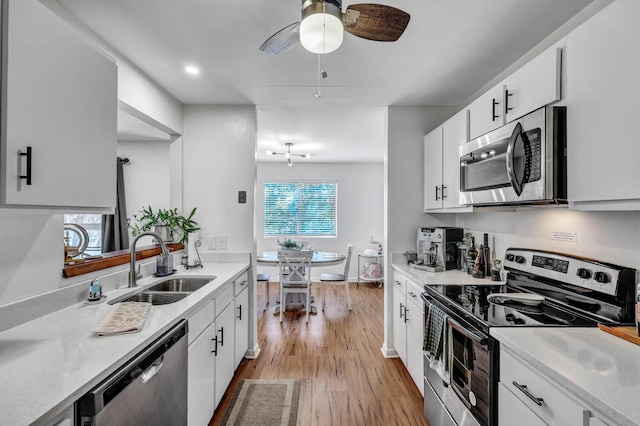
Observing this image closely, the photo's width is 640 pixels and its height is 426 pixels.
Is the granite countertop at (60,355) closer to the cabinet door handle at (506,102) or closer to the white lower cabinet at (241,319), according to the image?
the white lower cabinet at (241,319)

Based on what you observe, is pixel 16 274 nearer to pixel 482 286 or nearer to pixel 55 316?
pixel 55 316

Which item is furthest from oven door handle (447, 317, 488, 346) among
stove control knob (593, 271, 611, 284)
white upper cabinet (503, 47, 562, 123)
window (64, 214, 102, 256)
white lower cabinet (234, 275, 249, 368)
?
window (64, 214, 102, 256)

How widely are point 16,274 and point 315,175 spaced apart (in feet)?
17.9

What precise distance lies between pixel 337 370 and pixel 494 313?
1.68 meters

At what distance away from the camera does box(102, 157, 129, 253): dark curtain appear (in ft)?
13.0

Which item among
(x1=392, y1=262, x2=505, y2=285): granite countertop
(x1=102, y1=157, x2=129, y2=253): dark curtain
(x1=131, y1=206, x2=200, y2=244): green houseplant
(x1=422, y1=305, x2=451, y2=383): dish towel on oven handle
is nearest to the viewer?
(x1=422, y1=305, x2=451, y2=383): dish towel on oven handle

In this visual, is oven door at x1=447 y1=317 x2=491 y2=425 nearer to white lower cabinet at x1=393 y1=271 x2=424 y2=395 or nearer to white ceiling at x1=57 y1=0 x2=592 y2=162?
white lower cabinet at x1=393 y1=271 x2=424 y2=395

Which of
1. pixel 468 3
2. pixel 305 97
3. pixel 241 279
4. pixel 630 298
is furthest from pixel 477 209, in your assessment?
pixel 241 279

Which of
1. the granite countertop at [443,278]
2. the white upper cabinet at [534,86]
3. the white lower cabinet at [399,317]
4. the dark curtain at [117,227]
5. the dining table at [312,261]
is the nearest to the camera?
the white upper cabinet at [534,86]

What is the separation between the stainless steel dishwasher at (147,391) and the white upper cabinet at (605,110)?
1828mm

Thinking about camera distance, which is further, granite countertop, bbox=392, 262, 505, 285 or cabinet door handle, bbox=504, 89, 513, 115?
granite countertop, bbox=392, 262, 505, 285

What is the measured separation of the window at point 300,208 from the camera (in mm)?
6613

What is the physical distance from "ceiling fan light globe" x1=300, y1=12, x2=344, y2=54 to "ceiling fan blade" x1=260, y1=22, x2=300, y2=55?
0.62ft

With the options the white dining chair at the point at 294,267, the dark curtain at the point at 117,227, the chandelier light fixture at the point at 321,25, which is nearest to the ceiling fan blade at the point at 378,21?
the chandelier light fixture at the point at 321,25
